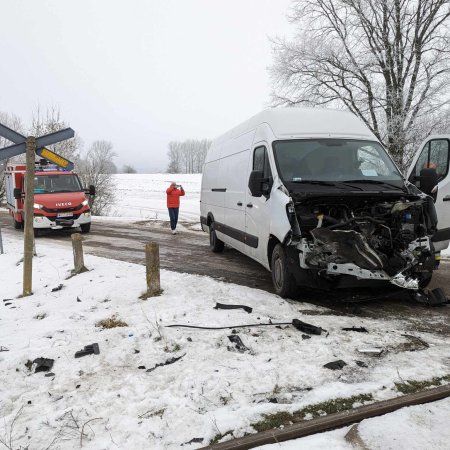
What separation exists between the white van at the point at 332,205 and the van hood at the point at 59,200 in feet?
24.6

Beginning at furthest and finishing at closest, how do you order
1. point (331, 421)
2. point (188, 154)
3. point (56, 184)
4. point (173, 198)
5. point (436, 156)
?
1. point (188, 154)
2. point (56, 184)
3. point (173, 198)
4. point (436, 156)
5. point (331, 421)

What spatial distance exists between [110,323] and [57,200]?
907 cm

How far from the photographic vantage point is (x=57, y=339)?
4.28 metres

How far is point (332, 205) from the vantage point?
16.7 ft

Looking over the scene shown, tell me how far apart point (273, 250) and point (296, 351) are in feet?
6.64

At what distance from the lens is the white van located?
185 inches

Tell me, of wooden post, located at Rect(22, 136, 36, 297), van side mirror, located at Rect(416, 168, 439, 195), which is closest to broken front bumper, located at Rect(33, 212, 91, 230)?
wooden post, located at Rect(22, 136, 36, 297)

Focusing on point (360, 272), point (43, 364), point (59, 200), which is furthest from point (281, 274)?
point (59, 200)

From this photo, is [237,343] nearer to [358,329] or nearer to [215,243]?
[358,329]

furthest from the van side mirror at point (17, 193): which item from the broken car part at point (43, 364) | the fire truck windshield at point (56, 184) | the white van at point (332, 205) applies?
the broken car part at point (43, 364)

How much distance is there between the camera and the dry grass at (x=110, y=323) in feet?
14.9

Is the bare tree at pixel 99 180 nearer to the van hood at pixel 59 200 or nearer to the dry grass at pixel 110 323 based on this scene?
the van hood at pixel 59 200

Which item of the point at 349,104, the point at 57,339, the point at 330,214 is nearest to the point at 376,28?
the point at 349,104

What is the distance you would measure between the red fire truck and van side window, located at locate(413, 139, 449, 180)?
9.27 metres
